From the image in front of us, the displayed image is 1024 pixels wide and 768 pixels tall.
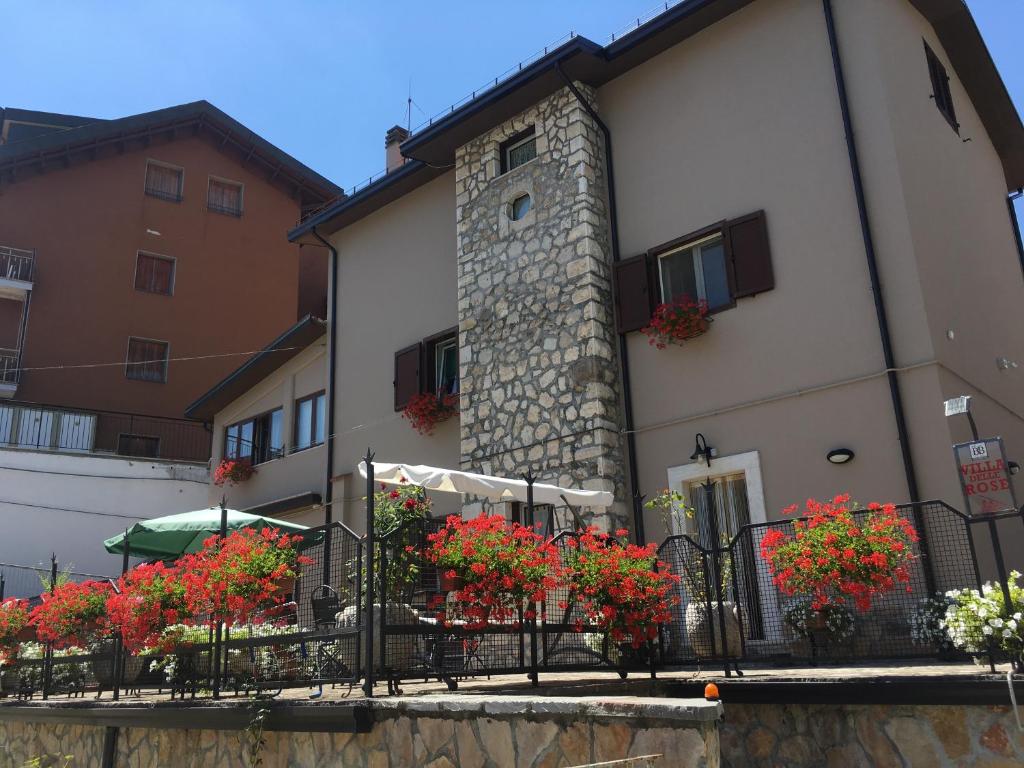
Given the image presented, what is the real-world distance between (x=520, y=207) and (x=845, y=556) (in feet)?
27.0

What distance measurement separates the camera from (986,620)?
5672 millimetres

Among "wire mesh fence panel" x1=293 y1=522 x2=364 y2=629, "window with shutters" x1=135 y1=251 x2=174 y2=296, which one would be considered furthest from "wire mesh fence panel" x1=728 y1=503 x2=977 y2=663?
"window with shutters" x1=135 y1=251 x2=174 y2=296

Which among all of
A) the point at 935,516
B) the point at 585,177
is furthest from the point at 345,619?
the point at 585,177

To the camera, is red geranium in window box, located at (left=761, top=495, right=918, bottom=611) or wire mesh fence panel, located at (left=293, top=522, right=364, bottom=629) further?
wire mesh fence panel, located at (left=293, top=522, right=364, bottom=629)

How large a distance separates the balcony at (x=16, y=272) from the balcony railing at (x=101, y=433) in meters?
3.62

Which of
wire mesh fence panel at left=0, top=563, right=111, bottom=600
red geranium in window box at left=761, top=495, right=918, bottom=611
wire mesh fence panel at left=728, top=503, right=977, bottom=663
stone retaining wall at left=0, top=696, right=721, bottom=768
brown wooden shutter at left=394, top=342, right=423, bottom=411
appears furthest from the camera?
wire mesh fence panel at left=0, top=563, right=111, bottom=600

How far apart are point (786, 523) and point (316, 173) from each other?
24486 millimetres

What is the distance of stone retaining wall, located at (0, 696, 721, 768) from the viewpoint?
4.26 m

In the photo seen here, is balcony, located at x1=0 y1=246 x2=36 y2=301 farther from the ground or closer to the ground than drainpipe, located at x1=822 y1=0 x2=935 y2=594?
farther from the ground

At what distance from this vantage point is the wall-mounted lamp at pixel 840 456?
956 cm

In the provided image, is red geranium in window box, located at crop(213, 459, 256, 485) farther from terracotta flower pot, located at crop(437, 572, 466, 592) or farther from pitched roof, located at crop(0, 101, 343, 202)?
terracotta flower pot, located at crop(437, 572, 466, 592)

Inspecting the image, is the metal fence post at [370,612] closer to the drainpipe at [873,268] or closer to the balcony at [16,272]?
the drainpipe at [873,268]

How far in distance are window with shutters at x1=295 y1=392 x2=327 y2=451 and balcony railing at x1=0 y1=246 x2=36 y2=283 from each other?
930 cm

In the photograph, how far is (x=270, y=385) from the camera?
1866 cm
